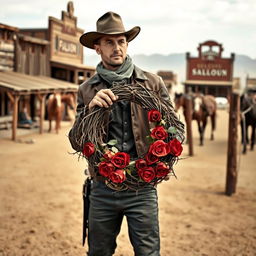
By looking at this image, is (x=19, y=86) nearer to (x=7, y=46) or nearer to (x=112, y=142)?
(x=7, y=46)

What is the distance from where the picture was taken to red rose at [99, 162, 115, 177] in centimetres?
240

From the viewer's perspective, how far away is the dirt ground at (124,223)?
443 centimetres

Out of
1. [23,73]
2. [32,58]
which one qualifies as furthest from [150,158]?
[32,58]

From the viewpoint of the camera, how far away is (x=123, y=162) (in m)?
2.41

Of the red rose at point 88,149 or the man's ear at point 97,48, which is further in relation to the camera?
the man's ear at point 97,48

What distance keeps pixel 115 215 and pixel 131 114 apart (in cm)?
73

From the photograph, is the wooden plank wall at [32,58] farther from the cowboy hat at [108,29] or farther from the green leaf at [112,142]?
the green leaf at [112,142]

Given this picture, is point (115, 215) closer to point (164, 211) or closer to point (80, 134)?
point (80, 134)

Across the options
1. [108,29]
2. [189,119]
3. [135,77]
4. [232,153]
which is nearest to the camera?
[108,29]

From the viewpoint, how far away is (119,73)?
2.62m

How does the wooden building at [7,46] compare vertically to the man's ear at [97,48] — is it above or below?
above

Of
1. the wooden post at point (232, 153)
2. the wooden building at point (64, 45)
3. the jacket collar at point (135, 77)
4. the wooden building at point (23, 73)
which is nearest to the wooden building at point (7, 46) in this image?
the wooden building at point (23, 73)

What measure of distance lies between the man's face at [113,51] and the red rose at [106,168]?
701 millimetres

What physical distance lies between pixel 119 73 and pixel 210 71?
104ft
